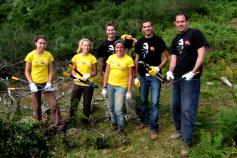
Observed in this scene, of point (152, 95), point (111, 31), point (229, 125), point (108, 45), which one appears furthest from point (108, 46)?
point (229, 125)

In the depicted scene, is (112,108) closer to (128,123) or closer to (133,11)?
(128,123)

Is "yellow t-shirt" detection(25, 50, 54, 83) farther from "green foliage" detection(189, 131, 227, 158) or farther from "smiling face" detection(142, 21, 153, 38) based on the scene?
"green foliage" detection(189, 131, 227, 158)

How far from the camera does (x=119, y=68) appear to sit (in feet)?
21.8

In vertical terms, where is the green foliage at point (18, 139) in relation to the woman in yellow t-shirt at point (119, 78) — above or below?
below

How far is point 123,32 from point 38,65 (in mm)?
6874

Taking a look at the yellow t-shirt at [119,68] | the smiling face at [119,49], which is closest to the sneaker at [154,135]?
the yellow t-shirt at [119,68]

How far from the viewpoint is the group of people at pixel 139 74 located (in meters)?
5.92

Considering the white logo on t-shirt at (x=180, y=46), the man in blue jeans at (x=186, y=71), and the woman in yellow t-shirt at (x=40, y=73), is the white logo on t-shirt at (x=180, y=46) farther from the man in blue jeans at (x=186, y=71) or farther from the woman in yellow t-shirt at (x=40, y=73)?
the woman in yellow t-shirt at (x=40, y=73)

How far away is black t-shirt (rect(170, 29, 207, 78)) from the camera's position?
5734mm

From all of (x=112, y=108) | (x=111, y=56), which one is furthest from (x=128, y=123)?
(x=111, y=56)

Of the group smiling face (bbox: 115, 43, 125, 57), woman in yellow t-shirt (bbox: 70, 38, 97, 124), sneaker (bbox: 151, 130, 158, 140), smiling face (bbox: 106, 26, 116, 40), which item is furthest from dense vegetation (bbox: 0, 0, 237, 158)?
smiling face (bbox: 106, 26, 116, 40)

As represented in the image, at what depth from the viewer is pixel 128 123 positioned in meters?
7.59

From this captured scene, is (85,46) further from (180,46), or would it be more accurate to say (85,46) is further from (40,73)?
(180,46)

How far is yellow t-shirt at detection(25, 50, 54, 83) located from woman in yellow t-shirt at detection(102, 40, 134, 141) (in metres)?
1.01
